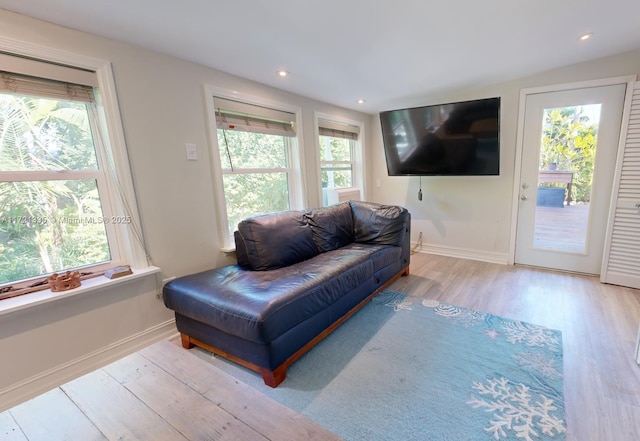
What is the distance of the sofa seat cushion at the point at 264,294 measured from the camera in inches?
59.6

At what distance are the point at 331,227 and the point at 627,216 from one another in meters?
2.73

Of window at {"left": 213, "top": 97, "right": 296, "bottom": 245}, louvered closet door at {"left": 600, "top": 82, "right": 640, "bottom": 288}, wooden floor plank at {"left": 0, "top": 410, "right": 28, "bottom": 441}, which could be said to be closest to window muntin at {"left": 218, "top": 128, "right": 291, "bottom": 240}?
window at {"left": 213, "top": 97, "right": 296, "bottom": 245}

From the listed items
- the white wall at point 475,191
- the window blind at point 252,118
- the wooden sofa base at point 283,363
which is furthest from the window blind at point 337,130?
the wooden sofa base at point 283,363

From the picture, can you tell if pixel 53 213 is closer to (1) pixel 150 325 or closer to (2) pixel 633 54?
(1) pixel 150 325

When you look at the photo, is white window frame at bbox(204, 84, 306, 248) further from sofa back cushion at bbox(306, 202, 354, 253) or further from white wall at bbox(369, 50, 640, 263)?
white wall at bbox(369, 50, 640, 263)

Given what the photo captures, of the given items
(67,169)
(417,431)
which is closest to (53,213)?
(67,169)

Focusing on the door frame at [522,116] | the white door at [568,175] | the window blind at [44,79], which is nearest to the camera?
the window blind at [44,79]

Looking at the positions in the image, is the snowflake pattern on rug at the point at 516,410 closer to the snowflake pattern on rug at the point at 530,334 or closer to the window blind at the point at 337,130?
the snowflake pattern on rug at the point at 530,334

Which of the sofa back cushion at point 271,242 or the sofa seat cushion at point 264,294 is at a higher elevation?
the sofa back cushion at point 271,242

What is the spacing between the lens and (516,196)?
319cm

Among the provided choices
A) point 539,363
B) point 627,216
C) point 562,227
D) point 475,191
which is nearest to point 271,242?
point 539,363

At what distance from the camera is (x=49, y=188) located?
166 centimetres

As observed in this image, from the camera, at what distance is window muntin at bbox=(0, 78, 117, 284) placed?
1530 mm

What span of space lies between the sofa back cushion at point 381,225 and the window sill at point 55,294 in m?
1.99
